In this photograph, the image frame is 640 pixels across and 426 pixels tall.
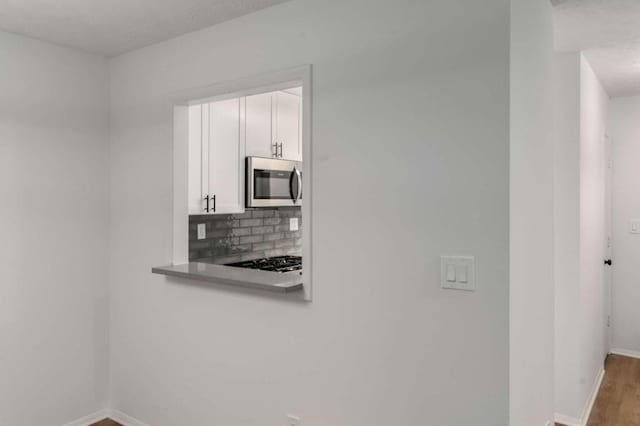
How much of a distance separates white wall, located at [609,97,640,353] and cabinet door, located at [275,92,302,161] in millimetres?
3006

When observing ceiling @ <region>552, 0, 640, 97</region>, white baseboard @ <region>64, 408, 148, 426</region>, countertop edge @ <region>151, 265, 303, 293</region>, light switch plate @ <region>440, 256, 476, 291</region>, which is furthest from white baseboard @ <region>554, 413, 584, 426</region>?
white baseboard @ <region>64, 408, 148, 426</region>

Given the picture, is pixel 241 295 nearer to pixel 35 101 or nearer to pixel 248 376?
pixel 248 376

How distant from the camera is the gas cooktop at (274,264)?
3.67m

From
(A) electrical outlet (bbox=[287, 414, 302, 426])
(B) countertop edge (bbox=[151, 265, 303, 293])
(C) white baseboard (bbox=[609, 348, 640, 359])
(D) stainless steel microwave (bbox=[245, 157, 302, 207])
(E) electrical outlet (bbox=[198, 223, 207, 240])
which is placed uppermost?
(D) stainless steel microwave (bbox=[245, 157, 302, 207])

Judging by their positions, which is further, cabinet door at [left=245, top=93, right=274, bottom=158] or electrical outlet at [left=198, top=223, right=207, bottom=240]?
electrical outlet at [left=198, top=223, right=207, bottom=240]

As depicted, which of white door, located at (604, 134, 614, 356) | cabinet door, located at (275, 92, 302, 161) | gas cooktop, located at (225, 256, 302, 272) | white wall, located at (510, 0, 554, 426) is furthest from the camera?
white door, located at (604, 134, 614, 356)

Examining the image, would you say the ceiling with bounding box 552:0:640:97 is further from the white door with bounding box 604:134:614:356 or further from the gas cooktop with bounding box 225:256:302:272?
the gas cooktop with bounding box 225:256:302:272

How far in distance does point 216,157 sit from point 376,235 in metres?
1.66

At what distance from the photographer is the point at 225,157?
11.1ft

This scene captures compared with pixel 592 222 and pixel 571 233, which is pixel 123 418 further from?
pixel 592 222

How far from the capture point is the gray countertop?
7.41ft

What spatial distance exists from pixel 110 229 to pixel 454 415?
8.41ft

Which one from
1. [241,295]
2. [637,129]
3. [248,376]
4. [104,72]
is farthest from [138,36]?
[637,129]

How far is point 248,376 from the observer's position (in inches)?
98.8
